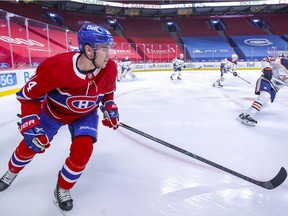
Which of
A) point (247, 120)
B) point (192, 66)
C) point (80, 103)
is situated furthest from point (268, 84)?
point (192, 66)

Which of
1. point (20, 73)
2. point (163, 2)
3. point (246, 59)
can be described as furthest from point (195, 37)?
point (20, 73)

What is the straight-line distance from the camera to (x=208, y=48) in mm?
20734

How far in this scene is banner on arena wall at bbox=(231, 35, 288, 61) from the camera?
18.7 meters

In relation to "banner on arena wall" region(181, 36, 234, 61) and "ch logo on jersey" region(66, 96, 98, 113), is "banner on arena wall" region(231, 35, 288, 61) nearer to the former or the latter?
"banner on arena wall" region(181, 36, 234, 61)

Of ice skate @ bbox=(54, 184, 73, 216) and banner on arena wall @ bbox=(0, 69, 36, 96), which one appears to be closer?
ice skate @ bbox=(54, 184, 73, 216)

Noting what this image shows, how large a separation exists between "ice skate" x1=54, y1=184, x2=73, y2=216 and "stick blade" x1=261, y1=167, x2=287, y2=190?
120 centimetres

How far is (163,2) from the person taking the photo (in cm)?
2303

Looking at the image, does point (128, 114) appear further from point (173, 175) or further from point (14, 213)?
point (14, 213)

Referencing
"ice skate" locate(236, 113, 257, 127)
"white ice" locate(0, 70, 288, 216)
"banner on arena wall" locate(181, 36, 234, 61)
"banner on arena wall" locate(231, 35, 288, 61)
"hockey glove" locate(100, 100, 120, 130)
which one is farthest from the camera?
"banner on arena wall" locate(181, 36, 234, 61)

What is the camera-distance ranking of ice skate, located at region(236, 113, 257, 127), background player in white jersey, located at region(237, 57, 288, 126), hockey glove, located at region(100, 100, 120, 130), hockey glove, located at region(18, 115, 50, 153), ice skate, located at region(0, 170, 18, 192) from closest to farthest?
hockey glove, located at region(18, 115, 50, 153), ice skate, located at region(0, 170, 18, 192), hockey glove, located at region(100, 100, 120, 130), ice skate, located at region(236, 113, 257, 127), background player in white jersey, located at region(237, 57, 288, 126)

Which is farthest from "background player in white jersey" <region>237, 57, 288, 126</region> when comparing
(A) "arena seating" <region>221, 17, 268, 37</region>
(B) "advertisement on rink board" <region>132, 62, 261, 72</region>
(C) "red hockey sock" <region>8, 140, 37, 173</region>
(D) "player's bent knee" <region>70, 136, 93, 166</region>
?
(A) "arena seating" <region>221, 17, 268, 37</region>

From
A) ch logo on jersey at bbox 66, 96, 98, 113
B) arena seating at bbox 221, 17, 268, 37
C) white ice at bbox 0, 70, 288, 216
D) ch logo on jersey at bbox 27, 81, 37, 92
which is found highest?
arena seating at bbox 221, 17, 268, 37

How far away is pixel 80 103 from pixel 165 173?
0.82m

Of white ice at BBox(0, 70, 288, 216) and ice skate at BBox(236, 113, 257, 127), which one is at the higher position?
ice skate at BBox(236, 113, 257, 127)
